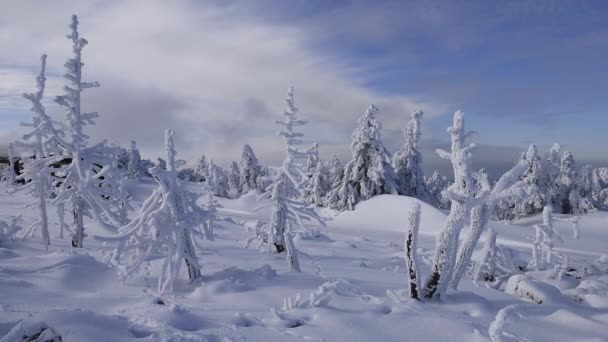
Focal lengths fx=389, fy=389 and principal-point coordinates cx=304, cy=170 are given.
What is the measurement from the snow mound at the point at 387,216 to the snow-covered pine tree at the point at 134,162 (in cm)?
4090

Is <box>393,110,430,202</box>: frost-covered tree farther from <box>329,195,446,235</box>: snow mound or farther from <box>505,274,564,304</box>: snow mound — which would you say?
<box>505,274,564,304</box>: snow mound

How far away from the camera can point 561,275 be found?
1146cm

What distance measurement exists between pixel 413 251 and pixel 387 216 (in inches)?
997

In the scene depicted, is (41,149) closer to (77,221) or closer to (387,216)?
(77,221)

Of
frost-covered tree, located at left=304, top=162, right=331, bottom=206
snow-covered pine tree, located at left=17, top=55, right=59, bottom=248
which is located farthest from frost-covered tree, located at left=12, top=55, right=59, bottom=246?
frost-covered tree, located at left=304, top=162, right=331, bottom=206

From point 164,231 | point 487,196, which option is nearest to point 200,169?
point 164,231

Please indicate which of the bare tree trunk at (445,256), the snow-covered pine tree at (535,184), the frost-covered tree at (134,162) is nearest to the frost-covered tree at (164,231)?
the bare tree trunk at (445,256)

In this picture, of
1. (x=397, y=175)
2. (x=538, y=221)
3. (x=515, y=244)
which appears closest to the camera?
(x=515, y=244)

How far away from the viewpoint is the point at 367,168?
36.8 metres

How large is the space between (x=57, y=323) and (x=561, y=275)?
12612mm

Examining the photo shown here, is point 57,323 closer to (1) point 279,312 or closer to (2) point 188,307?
(2) point 188,307

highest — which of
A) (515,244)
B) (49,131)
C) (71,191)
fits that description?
(49,131)

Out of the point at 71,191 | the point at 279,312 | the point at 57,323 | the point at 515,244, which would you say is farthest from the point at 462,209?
the point at 515,244

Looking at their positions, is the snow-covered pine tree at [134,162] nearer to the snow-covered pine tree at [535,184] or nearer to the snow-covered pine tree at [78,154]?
the snow-covered pine tree at [78,154]
